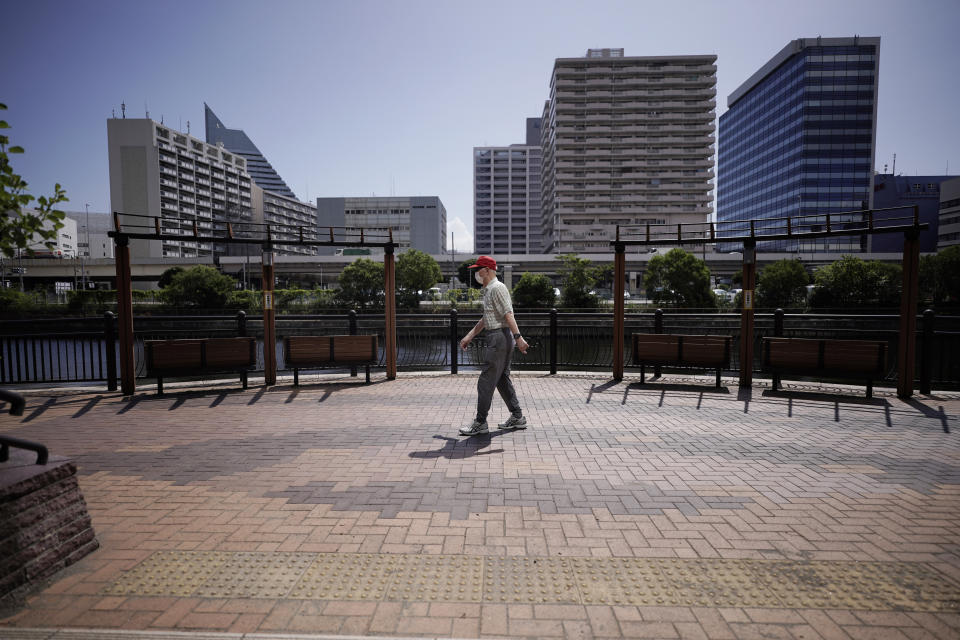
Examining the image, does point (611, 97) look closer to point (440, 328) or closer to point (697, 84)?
point (697, 84)

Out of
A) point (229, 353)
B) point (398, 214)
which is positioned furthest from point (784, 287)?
point (398, 214)

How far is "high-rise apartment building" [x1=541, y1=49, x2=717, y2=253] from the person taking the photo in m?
101

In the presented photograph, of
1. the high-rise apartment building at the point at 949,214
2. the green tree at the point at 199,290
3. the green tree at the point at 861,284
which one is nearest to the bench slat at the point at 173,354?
the green tree at the point at 861,284

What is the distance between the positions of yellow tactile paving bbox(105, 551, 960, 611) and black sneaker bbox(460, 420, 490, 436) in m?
2.73

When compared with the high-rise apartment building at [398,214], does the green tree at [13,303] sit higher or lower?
lower

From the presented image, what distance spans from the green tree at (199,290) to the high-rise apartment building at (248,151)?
442ft

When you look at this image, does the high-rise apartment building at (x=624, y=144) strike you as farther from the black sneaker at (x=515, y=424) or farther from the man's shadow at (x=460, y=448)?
the man's shadow at (x=460, y=448)

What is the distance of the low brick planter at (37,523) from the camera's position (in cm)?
263

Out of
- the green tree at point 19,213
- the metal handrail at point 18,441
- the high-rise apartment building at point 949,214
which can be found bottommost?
the metal handrail at point 18,441

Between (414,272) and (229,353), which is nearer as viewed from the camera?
(229,353)

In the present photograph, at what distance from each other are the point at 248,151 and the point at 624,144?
137 meters

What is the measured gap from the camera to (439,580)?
2.84 meters

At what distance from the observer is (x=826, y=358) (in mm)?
7973

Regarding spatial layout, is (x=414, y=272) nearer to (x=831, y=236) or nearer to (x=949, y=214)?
(x=831, y=236)
